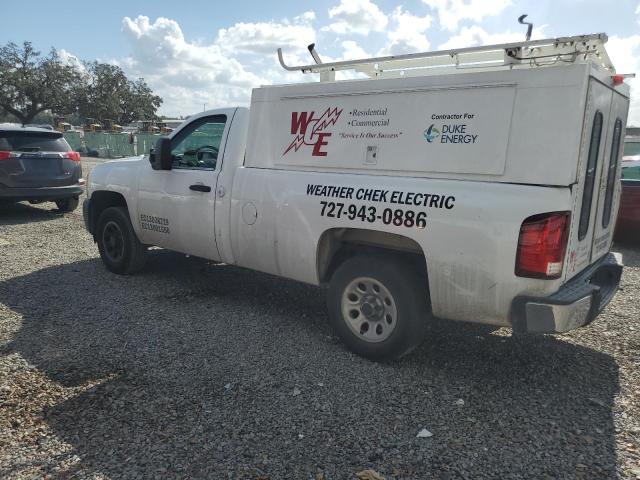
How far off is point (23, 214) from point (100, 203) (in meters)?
5.16

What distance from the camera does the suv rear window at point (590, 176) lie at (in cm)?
347

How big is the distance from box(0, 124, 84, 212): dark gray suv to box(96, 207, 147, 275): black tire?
3.92 m

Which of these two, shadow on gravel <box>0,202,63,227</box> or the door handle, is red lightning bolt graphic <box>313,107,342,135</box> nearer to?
the door handle

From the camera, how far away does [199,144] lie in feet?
17.3

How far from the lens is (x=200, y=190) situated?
496cm

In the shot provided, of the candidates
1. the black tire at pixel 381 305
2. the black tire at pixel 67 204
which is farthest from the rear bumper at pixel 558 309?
the black tire at pixel 67 204

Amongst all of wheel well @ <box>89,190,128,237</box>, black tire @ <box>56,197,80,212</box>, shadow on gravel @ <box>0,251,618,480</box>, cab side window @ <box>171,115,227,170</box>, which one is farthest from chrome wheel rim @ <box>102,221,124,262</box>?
black tire @ <box>56,197,80,212</box>

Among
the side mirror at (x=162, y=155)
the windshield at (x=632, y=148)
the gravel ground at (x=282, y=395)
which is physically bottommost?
the gravel ground at (x=282, y=395)

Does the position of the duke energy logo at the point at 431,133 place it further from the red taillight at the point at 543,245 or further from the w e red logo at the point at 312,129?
the red taillight at the point at 543,245

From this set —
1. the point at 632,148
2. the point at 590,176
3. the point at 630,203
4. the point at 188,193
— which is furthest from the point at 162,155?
the point at 632,148

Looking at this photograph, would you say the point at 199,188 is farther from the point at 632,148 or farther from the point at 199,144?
the point at 632,148

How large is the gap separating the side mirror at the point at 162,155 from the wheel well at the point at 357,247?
2.15 metres

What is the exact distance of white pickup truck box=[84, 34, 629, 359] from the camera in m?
3.18

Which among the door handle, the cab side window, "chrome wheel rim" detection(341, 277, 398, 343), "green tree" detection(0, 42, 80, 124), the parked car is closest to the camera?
"chrome wheel rim" detection(341, 277, 398, 343)
